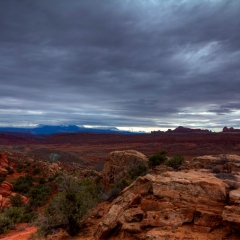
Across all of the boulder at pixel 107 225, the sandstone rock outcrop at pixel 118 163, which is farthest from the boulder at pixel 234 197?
Answer: the sandstone rock outcrop at pixel 118 163

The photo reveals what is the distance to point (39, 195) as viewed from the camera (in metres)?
22.8

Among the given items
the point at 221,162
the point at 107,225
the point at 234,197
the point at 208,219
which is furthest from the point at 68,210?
the point at 221,162

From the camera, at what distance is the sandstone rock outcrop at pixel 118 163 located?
22.2 meters

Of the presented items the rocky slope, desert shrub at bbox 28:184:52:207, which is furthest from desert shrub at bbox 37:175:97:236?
desert shrub at bbox 28:184:52:207

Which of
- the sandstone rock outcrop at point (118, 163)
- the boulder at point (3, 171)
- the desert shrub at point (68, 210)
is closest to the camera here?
the desert shrub at point (68, 210)

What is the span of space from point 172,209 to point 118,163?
14710 millimetres

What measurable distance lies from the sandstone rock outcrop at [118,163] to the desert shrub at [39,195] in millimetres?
6067

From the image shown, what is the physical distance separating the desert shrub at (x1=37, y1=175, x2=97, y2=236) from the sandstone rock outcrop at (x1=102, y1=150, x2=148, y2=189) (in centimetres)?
1094

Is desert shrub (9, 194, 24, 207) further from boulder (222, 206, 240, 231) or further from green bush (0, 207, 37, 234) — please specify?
boulder (222, 206, 240, 231)

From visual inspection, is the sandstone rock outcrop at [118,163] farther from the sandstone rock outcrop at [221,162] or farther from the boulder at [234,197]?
the boulder at [234,197]

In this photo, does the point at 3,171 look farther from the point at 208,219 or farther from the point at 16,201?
the point at 208,219

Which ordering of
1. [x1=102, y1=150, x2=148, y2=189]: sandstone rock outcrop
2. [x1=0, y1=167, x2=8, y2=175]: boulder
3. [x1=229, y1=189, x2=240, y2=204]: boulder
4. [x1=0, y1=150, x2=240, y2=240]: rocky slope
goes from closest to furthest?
1. [x1=0, y1=150, x2=240, y2=240]: rocky slope
2. [x1=229, y1=189, x2=240, y2=204]: boulder
3. [x1=102, y1=150, x2=148, y2=189]: sandstone rock outcrop
4. [x1=0, y1=167, x2=8, y2=175]: boulder

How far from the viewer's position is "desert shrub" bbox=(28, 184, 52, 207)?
2109 centimetres

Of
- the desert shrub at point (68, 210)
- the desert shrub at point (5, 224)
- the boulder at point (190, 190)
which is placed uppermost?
the boulder at point (190, 190)
